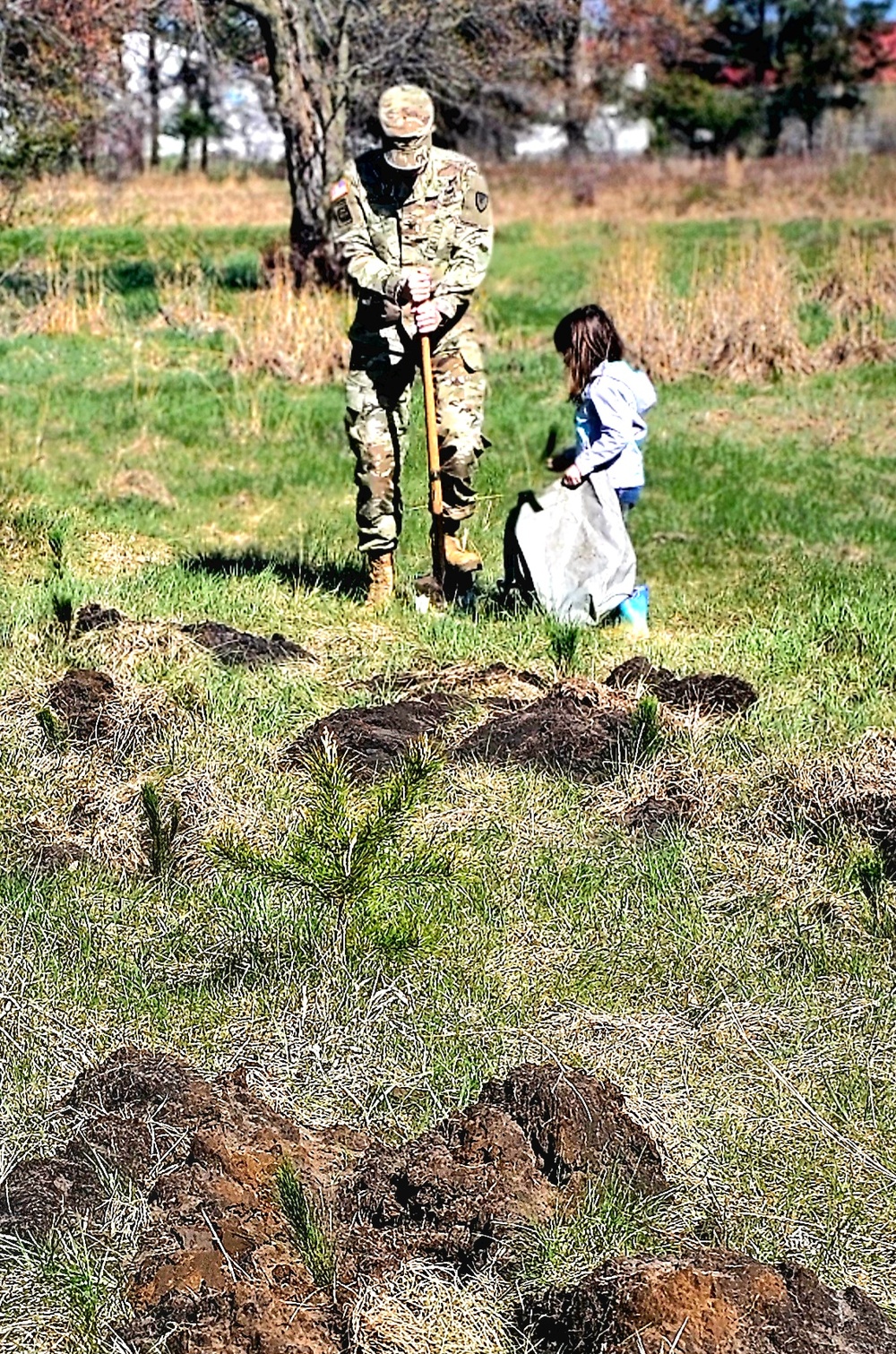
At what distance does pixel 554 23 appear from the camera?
23703mm

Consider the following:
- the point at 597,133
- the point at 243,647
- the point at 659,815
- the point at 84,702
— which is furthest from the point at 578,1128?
the point at 597,133

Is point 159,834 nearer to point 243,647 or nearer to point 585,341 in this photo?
point 243,647

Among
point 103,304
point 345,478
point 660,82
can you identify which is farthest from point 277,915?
point 660,82

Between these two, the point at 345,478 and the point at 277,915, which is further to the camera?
the point at 345,478

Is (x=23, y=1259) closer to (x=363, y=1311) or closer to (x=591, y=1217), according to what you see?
(x=363, y=1311)

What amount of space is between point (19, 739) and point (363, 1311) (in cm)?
288

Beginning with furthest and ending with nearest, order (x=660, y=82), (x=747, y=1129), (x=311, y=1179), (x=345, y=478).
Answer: (x=660, y=82)
(x=345, y=478)
(x=747, y=1129)
(x=311, y=1179)

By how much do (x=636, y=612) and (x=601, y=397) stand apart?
2.81ft

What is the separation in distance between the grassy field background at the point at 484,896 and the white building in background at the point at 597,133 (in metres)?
42.3

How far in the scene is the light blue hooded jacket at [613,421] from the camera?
259 inches

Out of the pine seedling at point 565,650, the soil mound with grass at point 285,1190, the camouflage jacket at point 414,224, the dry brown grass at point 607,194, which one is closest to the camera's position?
the soil mound with grass at point 285,1190

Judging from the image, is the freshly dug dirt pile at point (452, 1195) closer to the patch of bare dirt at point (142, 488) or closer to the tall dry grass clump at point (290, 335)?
the patch of bare dirt at point (142, 488)

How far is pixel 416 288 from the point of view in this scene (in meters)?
6.53

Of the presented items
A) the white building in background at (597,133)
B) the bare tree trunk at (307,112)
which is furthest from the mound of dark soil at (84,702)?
the white building in background at (597,133)
